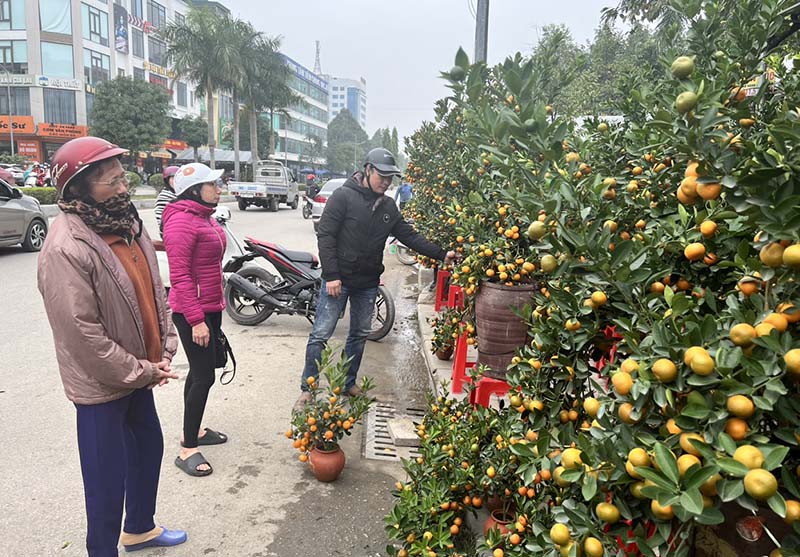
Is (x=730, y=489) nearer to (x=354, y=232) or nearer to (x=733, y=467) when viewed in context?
(x=733, y=467)

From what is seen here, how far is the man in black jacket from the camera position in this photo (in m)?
4.37

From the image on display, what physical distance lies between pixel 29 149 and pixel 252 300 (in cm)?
4366

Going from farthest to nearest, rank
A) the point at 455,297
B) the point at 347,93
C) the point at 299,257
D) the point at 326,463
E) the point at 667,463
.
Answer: the point at 347,93 < the point at 299,257 < the point at 455,297 < the point at 326,463 < the point at 667,463

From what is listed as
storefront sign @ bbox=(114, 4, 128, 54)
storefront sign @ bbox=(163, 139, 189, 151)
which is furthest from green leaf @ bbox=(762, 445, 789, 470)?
storefront sign @ bbox=(163, 139, 189, 151)

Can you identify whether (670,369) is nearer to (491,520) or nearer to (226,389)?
(491,520)

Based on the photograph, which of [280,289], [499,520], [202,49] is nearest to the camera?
[499,520]

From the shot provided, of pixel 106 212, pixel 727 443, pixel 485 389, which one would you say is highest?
pixel 106 212

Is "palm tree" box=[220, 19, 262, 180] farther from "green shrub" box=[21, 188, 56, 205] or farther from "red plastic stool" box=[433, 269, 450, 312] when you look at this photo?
"red plastic stool" box=[433, 269, 450, 312]

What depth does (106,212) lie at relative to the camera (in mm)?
2492

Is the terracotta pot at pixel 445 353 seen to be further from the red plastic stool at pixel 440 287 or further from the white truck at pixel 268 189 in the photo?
the white truck at pixel 268 189

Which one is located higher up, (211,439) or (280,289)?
(280,289)

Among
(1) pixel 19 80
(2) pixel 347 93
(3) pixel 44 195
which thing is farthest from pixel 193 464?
(2) pixel 347 93

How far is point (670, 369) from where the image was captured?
3.71ft

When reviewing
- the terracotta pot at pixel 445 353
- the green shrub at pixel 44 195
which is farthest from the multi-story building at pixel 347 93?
the terracotta pot at pixel 445 353
